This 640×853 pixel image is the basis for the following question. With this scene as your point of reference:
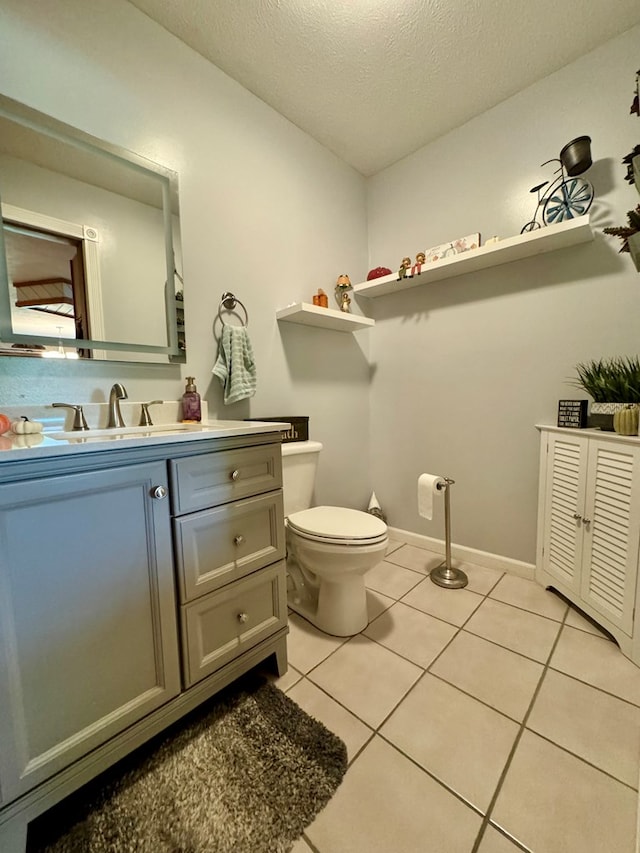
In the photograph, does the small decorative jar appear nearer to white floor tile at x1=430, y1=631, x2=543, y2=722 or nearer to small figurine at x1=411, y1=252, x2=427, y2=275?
white floor tile at x1=430, y1=631, x2=543, y2=722

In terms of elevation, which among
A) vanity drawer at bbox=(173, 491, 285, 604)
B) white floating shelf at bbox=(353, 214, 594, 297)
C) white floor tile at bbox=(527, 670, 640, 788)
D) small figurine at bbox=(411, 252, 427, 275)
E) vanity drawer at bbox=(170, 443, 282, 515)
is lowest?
white floor tile at bbox=(527, 670, 640, 788)

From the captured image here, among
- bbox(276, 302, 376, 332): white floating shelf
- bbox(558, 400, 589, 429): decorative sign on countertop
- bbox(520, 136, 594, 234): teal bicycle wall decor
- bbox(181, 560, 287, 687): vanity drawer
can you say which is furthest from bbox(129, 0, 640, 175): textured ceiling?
bbox(181, 560, 287, 687): vanity drawer

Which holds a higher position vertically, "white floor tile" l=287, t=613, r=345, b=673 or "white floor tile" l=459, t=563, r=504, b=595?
"white floor tile" l=459, t=563, r=504, b=595

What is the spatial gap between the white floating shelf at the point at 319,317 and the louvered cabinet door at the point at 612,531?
1319 mm

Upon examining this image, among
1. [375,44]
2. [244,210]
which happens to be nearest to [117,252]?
[244,210]

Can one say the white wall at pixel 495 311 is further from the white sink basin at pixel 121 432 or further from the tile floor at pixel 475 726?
the white sink basin at pixel 121 432

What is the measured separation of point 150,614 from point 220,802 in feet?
1.57

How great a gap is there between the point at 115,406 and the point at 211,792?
116cm

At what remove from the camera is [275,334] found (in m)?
1.79

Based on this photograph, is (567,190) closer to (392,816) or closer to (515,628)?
(515,628)

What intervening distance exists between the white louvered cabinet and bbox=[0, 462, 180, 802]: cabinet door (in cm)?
159

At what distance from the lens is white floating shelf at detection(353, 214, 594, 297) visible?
142 centimetres

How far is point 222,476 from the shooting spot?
1001 mm

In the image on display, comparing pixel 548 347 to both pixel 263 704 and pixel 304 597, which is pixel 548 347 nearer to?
pixel 304 597
